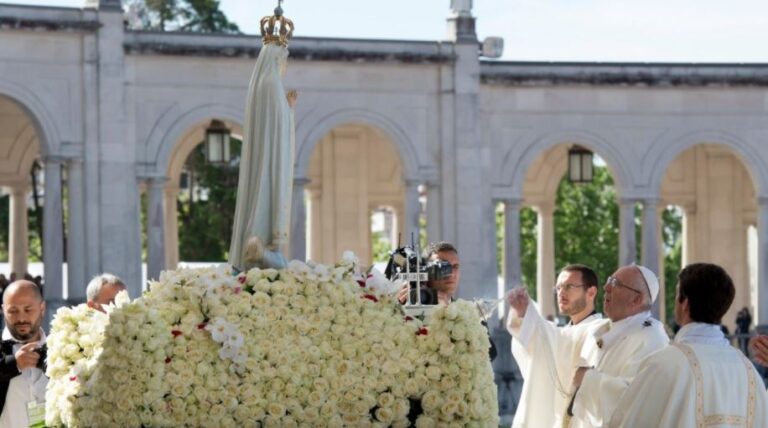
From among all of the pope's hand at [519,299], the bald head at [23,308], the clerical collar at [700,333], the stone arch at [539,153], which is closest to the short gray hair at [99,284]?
the bald head at [23,308]

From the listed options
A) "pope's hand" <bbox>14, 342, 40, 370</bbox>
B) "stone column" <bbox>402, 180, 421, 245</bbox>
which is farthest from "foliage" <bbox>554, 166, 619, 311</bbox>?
"pope's hand" <bbox>14, 342, 40, 370</bbox>

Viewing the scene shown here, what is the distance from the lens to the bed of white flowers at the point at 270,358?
10484mm

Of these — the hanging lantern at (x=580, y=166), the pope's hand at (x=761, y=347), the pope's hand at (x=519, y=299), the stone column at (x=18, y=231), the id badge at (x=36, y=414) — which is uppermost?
the hanging lantern at (x=580, y=166)

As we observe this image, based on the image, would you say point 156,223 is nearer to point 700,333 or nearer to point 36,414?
point 36,414

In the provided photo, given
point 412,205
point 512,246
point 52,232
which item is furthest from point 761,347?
point 512,246

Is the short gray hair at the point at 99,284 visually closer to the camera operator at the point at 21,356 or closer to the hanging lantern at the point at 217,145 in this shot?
the camera operator at the point at 21,356

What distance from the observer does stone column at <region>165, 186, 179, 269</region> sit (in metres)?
36.1

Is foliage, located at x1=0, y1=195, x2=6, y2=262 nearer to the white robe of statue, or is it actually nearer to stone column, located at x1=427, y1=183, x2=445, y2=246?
stone column, located at x1=427, y1=183, x2=445, y2=246

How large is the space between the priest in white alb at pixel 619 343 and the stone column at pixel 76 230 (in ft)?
65.0

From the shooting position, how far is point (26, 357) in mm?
10898

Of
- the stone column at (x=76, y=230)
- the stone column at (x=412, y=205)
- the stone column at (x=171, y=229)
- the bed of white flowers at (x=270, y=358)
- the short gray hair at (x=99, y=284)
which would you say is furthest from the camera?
the stone column at (x=171, y=229)

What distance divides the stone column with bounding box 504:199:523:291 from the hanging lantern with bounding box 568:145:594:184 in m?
1.12

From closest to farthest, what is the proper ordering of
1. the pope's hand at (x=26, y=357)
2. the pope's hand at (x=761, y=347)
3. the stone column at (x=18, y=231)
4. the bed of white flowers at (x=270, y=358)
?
the pope's hand at (x=761, y=347)
the bed of white flowers at (x=270, y=358)
the pope's hand at (x=26, y=357)
the stone column at (x=18, y=231)

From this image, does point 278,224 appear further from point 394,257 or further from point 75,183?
point 75,183
